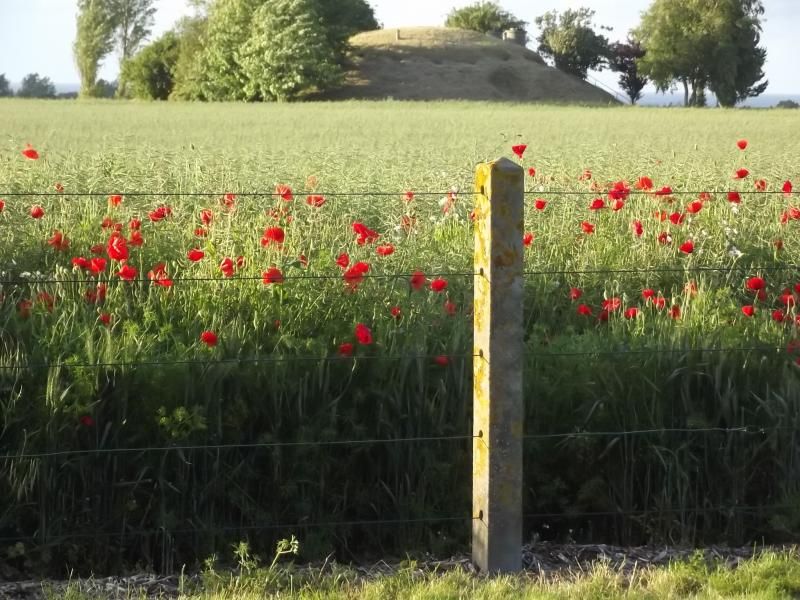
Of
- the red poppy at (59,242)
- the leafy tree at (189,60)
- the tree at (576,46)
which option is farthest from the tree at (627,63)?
the red poppy at (59,242)

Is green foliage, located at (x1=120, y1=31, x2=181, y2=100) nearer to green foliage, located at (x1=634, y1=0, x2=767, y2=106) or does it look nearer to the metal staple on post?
green foliage, located at (x1=634, y1=0, x2=767, y2=106)

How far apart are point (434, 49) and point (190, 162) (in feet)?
201

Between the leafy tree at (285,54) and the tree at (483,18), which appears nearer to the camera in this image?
the leafy tree at (285,54)

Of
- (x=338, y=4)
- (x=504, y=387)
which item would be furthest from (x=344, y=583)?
(x=338, y=4)

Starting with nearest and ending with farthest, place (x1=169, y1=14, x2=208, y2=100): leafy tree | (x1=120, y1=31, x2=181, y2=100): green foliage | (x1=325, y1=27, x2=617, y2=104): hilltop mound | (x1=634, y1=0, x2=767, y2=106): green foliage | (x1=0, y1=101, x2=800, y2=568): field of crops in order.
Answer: (x1=0, y1=101, x2=800, y2=568): field of crops
(x1=169, y1=14, x2=208, y2=100): leafy tree
(x1=325, y1=27, x2=617, y2=104): hilltop mound
(x1=120, y1=31, x2=181, y2=100): green foliage
(x1=634, y1=0, x2=767, y2=106): green foliage

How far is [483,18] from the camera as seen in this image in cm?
9288

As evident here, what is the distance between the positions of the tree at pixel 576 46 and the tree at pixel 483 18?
5.27 m

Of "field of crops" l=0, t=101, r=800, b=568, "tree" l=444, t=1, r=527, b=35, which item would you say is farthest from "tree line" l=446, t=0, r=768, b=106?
"field of crops" l=0, t=101, r=800, b=568

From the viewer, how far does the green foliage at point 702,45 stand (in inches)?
2702

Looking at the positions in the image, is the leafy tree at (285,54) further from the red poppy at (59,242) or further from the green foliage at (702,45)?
the red poppy at (59,242)

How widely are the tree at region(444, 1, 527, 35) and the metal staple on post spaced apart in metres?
89.8

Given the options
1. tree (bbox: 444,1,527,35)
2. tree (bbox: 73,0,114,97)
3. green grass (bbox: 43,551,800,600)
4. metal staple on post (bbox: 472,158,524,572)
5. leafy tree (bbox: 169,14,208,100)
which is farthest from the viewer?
tree (bbox: 444,1,527,35)

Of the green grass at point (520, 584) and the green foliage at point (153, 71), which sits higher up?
the green foliage at point (153, 71)

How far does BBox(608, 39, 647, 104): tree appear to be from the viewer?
85000 millimetres
